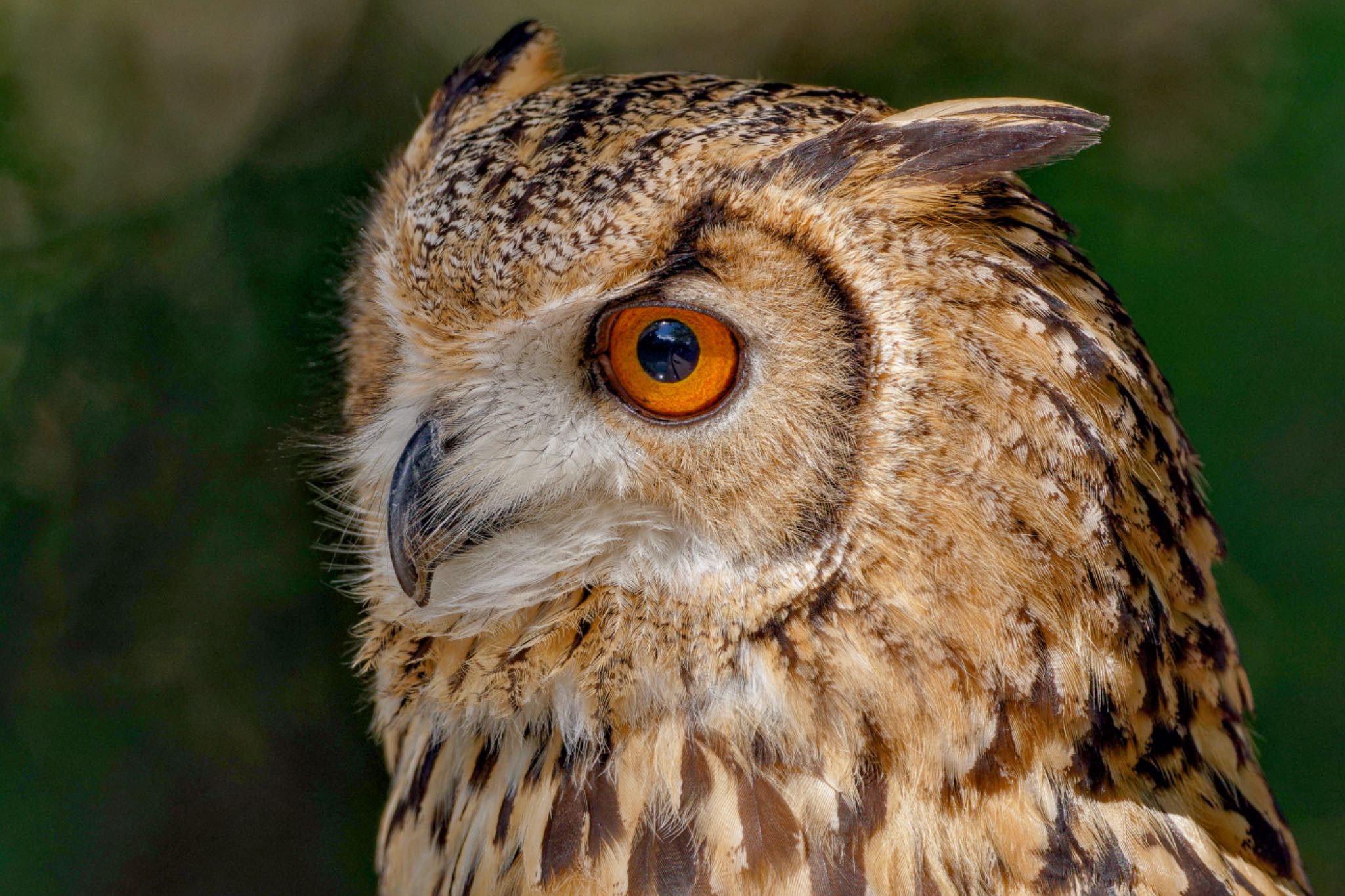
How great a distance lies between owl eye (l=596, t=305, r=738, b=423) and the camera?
0.99m

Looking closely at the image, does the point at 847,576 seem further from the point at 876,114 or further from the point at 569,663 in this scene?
the point at 876,114

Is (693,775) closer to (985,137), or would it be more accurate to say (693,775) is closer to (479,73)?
(985,137)

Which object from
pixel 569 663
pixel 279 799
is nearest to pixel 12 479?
pixel 279 799

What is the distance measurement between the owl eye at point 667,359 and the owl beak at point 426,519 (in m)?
0.19

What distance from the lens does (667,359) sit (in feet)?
3.27

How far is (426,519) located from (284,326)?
48.1 inches

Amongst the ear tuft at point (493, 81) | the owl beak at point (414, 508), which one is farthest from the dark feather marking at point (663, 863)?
the ear tuft at point (493, 81)

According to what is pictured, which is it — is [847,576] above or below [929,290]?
below

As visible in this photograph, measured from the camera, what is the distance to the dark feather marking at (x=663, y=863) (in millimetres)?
1041

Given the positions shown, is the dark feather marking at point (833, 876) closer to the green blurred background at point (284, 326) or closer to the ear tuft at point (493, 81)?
the ear tuft at point (493, 81)

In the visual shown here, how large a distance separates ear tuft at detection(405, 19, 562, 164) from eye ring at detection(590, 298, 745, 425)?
0.39m

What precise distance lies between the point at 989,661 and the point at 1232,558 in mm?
1833

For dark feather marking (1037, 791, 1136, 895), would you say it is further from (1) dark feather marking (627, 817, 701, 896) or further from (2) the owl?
(1) dark feather marking (627, 817, 701, 896)

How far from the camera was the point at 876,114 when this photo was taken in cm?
107
